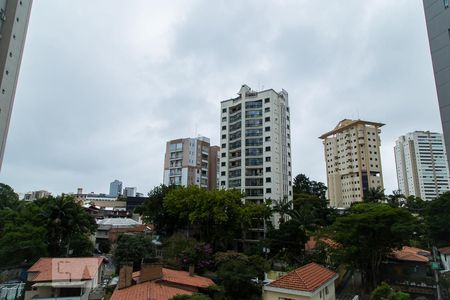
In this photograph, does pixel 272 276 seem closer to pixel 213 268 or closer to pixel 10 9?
pixel 213 268

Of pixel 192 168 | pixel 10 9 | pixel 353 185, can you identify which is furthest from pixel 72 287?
pixel 353 185

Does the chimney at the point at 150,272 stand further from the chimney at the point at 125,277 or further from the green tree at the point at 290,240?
the green tree at the point at 290,240

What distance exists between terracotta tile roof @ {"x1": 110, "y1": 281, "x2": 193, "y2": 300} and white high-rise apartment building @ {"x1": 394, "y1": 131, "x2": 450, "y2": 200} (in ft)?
380

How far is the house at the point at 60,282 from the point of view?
21.0 m

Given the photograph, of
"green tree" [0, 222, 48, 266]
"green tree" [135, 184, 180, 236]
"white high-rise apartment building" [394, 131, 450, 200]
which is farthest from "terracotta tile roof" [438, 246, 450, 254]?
"white high-rise apartment building" [394, 131, 450, 200]

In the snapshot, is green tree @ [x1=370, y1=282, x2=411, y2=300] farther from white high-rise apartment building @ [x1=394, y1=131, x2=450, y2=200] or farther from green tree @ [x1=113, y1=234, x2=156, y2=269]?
white high-rise apartment building @ [x1=394, y1=131, x2=450, y2=200]

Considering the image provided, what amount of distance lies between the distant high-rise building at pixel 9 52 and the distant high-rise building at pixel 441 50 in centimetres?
3509

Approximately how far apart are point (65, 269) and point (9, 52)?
21.4 metres

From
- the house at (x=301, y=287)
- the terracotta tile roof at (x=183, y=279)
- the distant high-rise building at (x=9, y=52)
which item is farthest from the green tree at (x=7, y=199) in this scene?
the house at (x=301, y=287)

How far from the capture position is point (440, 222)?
1211 inches

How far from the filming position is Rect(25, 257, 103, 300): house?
2098 centimetres

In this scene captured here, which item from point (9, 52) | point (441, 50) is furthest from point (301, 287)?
point (9, 52)

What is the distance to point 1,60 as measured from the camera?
28.0m

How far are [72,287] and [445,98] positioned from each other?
27.5 metres
